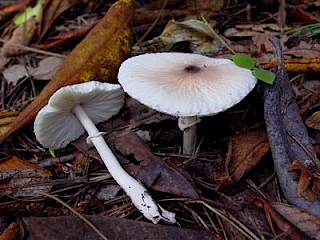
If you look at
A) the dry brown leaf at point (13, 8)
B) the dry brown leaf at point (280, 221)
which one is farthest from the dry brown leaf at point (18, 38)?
the dry brown leaf at point (280, 221)

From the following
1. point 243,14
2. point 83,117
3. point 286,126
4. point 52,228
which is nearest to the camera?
point 52,228

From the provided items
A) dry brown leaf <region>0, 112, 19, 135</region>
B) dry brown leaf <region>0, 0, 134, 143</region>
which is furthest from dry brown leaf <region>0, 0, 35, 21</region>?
dry brown leaf <region>0, 112, 19, 135</region>

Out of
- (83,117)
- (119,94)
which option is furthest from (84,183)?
(119,94)

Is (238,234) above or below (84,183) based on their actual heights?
below

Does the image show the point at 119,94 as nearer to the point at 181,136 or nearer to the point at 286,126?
the point at 181,136

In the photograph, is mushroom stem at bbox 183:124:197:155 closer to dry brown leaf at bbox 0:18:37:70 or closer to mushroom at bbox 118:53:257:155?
mushroom at bbox 118:53:257:155

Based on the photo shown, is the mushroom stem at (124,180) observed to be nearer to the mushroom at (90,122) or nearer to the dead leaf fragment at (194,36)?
the mushroom at (90,122)

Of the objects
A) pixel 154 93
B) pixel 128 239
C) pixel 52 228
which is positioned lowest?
pixel 128 239

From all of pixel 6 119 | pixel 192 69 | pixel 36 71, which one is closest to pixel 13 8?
pixel 36 71
